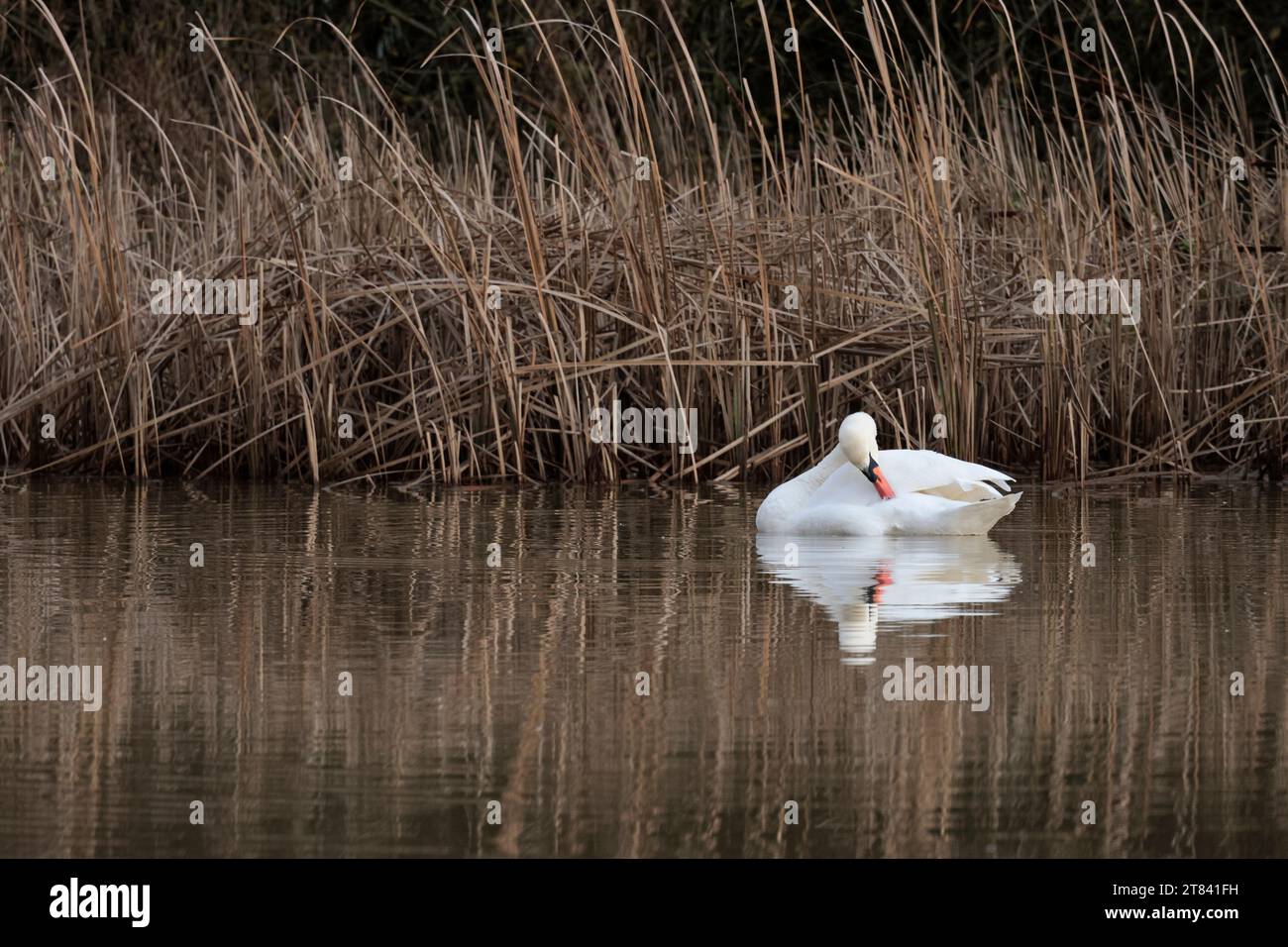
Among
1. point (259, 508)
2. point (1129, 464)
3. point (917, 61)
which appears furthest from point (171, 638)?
point (917, 61)

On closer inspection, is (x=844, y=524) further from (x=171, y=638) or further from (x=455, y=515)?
(x=171, y=638)

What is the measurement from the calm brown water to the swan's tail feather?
0.40ft

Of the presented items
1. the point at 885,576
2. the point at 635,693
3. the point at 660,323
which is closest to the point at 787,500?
the point at 885,576

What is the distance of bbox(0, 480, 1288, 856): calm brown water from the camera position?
141 inches

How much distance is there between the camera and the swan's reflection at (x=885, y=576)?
18.2 ft

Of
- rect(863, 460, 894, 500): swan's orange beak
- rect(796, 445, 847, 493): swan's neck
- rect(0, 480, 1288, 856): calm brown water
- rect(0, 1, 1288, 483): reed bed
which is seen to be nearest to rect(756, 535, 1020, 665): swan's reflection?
rect(0, 480, 1288, 856): calm brown water

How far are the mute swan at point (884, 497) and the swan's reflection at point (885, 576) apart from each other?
45mm

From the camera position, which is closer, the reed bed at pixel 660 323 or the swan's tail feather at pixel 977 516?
the swan's tail feather at pixel 977 516

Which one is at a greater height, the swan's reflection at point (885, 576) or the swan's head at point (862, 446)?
the swan's head at point (862, 446)

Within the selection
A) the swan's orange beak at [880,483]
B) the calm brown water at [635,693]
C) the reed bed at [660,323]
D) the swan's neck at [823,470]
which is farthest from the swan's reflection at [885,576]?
the reed bed at [660,323]

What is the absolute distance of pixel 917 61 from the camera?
53.7ft

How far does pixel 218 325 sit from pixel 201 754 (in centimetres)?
570

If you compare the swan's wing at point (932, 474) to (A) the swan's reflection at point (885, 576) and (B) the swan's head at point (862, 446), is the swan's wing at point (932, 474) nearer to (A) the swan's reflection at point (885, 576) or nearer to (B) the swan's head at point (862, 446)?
(B) the swan's head at point (862, 446)

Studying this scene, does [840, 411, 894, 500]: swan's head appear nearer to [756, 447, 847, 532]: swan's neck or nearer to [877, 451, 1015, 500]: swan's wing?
[877, 451, 1015, 500]: swan's wing
